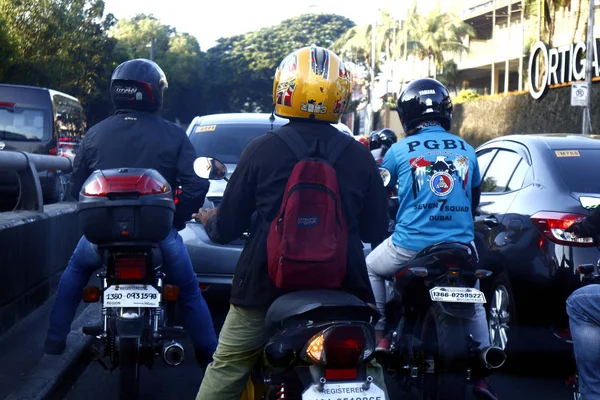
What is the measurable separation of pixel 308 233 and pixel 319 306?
290 millimetres

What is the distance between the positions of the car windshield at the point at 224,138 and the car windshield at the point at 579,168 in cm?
299

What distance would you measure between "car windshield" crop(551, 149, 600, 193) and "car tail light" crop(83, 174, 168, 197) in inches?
108

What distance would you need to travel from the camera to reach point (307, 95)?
11.2 feet

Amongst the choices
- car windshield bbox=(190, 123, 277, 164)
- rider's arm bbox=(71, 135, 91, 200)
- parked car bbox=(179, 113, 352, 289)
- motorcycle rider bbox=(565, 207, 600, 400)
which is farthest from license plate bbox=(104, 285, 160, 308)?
car windshield bbox=(190, 123, 277, 164)

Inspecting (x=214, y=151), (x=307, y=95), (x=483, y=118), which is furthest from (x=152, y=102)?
(x=483, y=118)

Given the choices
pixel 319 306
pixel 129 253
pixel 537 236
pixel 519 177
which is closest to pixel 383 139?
pixel 519 177

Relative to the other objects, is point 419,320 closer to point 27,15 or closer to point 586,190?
point 586,190

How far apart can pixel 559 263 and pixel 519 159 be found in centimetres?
126

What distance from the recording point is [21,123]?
55.0 feet

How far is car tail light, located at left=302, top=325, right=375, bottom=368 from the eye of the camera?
9.37ft

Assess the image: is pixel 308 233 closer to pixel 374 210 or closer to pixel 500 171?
pixel 374 210

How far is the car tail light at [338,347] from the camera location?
286 cm

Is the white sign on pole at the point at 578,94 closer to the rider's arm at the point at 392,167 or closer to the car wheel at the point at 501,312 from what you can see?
the car wheel at the point at 501,312

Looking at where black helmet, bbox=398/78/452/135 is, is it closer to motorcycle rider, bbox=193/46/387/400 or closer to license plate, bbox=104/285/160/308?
motorcycle rider, bbox=193/46/387/400
